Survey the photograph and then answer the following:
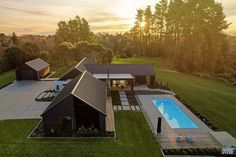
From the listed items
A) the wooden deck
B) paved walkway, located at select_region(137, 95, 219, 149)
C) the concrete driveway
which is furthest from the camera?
the concrete driveway

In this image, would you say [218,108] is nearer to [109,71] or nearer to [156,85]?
[156,85]

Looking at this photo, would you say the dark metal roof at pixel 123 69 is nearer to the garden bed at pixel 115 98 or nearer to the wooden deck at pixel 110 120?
the garden bed at pixel 115 98

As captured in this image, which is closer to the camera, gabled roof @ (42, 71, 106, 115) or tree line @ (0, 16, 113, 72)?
gabled roof @ (42, 71, 106, 115)

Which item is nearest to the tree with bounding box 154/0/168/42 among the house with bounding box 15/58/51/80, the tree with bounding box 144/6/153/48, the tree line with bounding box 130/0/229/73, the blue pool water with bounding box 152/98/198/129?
the tree with bounding box 144/6/153/48

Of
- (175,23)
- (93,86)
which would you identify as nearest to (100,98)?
(93,86)

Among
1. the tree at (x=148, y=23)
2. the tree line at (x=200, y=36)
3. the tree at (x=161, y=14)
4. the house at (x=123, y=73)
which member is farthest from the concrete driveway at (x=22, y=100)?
the tree at (x=148, y=23)

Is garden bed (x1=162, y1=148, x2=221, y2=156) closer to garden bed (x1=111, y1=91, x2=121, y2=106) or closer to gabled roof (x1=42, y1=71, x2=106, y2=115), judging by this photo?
gabled roof (x1=42, y1=71, x2=106, y2=115)

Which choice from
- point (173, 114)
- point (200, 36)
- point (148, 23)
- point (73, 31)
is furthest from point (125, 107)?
point (73, 31)

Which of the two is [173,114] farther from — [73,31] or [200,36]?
[73,31]
